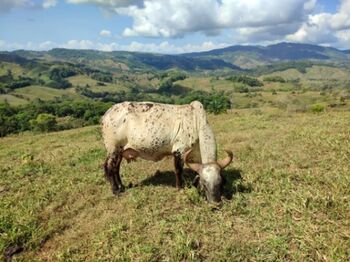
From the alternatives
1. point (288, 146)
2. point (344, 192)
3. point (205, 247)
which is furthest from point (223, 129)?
point (205, 247)

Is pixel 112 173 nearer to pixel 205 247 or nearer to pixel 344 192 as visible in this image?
pixel 205 247

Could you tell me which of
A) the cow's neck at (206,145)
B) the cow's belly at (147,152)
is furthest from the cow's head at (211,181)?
the cow's belly at (147,152)

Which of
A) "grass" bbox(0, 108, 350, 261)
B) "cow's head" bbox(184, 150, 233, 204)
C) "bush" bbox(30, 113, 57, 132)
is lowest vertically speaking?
"bush" bbox(30, 113, 57, 132)

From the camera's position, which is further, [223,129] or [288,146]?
[223,129]

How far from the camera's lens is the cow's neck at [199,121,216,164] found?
10922 mm

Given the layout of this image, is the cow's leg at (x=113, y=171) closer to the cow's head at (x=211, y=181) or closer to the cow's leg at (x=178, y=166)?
the cow's leg at (x=178, y=166)

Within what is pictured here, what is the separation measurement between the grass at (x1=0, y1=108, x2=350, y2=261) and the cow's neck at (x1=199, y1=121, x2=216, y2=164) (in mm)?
1026

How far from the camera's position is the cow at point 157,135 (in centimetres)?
1144

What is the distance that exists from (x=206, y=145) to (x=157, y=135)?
1596mm

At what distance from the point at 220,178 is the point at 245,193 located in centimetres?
122

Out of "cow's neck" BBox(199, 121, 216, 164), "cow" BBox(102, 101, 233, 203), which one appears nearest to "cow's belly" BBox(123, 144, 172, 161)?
"cow" BBox(102, 101, 233, 203)

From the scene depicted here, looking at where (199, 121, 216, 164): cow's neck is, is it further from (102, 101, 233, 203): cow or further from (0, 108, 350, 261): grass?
(0, 108, 350, 261): grass

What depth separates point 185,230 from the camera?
8.88 meters

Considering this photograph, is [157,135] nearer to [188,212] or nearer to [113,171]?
[113,171]
